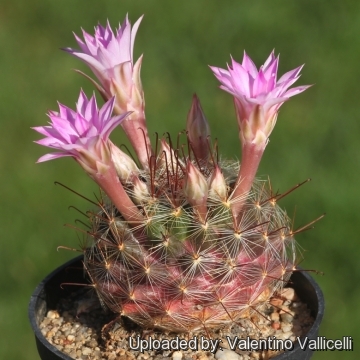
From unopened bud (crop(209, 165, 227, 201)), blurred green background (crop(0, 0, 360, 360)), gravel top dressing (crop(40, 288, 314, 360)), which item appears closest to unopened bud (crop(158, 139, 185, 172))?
unopened bud (crop(209, 165, 227, 201))

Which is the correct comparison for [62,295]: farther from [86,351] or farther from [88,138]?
[88,138]

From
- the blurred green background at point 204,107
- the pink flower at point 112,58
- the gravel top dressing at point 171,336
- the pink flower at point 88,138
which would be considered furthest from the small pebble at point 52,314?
the blurred green background at point 204,107

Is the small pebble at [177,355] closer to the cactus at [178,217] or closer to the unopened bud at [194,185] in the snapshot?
the cactus at [178,217]

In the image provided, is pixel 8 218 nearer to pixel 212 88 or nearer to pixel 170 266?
pixel 212 88

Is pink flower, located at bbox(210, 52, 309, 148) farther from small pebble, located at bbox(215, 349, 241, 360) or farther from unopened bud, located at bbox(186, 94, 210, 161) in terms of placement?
small pebble, located at bbox(215, 349, 241, 360)

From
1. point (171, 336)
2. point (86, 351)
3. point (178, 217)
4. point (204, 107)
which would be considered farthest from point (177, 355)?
point (204, 107)

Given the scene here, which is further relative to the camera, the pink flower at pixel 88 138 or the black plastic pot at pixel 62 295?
the black plastic pot at pixel 62 295
